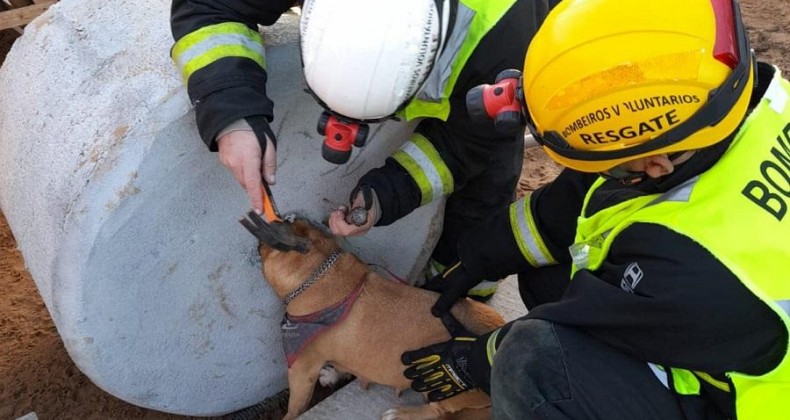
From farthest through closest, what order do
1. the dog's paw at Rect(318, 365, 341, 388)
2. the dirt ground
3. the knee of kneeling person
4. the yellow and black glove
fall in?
the dog's paw at Rect(318, 365, 341, 388) → the dirt ground → the yellow and black glove → the knee of kneeling person

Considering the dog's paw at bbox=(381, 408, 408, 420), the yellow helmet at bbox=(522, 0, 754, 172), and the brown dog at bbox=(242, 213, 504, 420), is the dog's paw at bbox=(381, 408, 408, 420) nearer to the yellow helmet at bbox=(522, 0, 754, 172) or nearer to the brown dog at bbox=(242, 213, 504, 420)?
the brown dog at bbox=(242, 213, 504, 420)

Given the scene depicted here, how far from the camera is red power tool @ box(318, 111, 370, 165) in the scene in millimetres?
2361

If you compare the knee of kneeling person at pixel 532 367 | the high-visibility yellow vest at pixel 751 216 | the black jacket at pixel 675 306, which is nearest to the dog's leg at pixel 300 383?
the knee of kneeling person at pixel 532 367

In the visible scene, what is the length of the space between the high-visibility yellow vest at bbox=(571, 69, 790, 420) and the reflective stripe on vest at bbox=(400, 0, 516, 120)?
85 cm

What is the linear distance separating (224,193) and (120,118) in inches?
20.0

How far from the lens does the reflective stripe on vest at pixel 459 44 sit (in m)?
2.42

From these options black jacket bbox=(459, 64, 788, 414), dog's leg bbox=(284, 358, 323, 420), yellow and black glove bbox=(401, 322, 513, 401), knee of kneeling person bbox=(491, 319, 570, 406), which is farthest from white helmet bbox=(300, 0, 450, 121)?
dog's leg bbox=(284, 358, 323, 420)

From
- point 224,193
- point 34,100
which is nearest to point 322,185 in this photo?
point 224,193

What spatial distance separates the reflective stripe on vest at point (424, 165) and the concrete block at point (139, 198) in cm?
30

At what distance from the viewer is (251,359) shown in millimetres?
3174

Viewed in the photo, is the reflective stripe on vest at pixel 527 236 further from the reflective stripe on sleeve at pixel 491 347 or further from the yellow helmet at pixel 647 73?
the yellow helmet at pixel 647 73

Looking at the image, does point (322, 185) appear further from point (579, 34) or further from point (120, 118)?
point (579, 34)

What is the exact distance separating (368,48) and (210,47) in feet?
1.87

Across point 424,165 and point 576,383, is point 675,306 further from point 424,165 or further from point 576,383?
point 424,165
